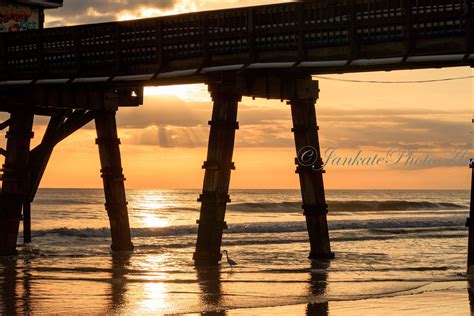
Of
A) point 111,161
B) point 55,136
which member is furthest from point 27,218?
point 111,161

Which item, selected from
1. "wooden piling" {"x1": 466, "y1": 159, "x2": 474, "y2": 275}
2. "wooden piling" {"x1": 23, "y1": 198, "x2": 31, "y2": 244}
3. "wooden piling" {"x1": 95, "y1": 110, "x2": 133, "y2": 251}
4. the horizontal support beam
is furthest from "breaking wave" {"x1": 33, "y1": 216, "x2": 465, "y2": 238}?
"wooden piling" {"x1": 466, "y1": 159, "x2": 474, "y2": 275}

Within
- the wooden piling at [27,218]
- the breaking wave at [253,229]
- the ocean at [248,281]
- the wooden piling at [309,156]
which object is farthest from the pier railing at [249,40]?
the breaking wave at [253,229]

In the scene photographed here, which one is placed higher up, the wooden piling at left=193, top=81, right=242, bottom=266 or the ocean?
the wooden piling at left=193, top=81, right=242, bottom=266

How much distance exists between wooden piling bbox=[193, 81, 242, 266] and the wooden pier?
0.03 meters

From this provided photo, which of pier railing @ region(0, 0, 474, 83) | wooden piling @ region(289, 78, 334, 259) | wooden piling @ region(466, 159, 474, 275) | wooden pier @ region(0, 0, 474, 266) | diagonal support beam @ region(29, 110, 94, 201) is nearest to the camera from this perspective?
pier railing @ region(0, 0, 474, 83)

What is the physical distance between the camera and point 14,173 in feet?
86.3

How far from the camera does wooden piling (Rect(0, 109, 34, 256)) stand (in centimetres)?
2630

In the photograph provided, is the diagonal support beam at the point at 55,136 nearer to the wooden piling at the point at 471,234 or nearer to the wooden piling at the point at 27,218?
the wooden piling at the point at 27,218

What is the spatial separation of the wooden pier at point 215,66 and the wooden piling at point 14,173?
3cm

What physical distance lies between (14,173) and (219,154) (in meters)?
6.91

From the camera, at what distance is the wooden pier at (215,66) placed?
19594mm

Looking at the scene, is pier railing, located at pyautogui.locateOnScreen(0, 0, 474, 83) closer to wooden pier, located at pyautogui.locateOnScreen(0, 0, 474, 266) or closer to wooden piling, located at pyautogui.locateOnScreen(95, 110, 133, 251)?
wooden pier, located at pyautogui.locateOnScreen(0, 0, 474, 266)

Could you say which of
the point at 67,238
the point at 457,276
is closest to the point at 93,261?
the point at 457,276

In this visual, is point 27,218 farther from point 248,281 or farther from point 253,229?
point 253,229
